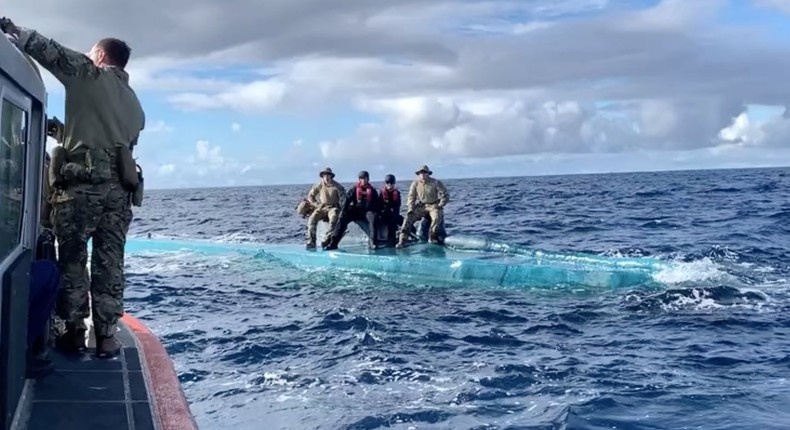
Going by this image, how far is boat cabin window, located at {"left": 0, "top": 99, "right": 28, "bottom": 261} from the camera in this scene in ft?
11.7

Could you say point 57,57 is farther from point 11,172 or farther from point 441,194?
point 441,194

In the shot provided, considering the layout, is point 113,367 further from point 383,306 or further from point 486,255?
point 486,255

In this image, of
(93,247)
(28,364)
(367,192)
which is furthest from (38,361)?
(367,192)

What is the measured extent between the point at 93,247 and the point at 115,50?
1.29 metres

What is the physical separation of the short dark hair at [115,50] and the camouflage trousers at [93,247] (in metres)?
0.78

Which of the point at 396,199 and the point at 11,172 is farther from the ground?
the point at 11,172

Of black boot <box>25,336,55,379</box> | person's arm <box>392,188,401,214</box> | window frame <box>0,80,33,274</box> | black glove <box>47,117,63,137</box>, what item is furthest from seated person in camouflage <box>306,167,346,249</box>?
window frame <box>0,80,33,274</box>

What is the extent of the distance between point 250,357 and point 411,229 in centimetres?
1013

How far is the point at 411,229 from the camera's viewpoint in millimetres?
20359

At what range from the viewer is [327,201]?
67.6ft

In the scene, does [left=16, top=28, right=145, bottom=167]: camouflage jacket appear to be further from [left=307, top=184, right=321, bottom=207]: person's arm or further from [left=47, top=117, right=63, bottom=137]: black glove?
[left=307, top=184, right=321, bottom=207]: person's arm

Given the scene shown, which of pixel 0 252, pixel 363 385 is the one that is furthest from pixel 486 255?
pixel 0 252

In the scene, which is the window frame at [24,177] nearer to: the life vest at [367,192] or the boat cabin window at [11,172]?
the boat cabin window at [11,172]

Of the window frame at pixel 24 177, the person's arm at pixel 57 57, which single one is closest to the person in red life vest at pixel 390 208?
the person's arm at pixel 57 57
